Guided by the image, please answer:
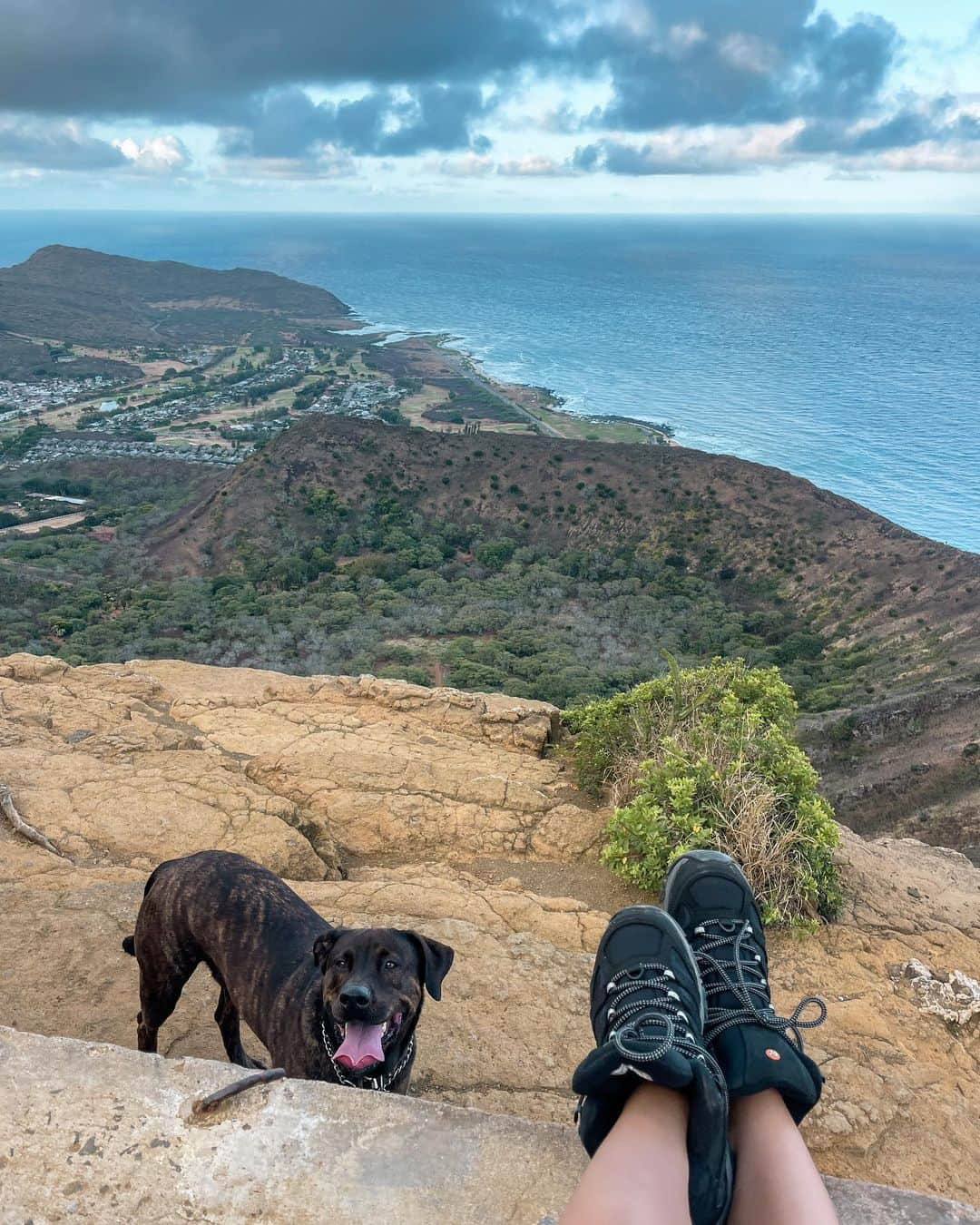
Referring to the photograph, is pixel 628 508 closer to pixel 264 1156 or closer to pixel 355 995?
pixel 355 995

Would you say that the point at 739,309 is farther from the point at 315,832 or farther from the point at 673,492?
the point at 315,832

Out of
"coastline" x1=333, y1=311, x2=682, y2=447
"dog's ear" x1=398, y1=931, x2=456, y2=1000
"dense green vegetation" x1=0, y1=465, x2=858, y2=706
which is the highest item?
"dog's ear" x1=398, y1=931, x2=456, y2=1000

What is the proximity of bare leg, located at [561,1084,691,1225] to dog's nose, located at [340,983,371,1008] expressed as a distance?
892 millimetres

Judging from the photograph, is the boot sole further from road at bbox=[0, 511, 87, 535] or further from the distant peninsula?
the distant peninsula

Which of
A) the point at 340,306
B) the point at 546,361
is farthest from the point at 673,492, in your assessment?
the point at 340,306

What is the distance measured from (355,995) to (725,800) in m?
3.09

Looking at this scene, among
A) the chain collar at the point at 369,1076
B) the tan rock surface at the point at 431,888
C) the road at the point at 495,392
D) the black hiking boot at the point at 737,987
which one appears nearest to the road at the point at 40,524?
the road at the point at 495,392

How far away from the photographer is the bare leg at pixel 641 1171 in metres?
1.92

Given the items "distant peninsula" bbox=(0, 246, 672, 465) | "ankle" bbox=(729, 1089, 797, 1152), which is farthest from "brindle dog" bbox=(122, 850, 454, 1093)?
"distant peninsula" bbox=(0, 246, 672, 465)

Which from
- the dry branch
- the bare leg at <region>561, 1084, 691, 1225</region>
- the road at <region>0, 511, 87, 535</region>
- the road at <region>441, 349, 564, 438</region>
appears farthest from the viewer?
the road at <region>441, 349, 564, 438</region>

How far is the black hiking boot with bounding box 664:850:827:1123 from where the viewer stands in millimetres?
2510

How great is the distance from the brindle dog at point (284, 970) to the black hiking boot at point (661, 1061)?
713 millimetres

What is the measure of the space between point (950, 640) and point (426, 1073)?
29405 millimetres

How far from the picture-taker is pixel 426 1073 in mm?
3557
